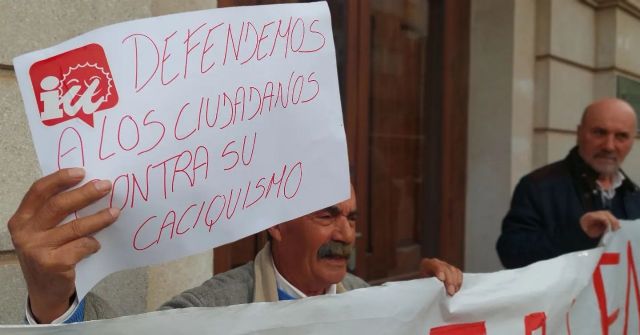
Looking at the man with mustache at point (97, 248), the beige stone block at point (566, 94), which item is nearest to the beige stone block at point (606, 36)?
the beige stone block at point (566, 94)

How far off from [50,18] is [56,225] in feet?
3.98

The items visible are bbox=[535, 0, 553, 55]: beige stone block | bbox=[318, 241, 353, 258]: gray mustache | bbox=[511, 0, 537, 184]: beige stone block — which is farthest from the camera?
bbox=[535, 0, 553, 55]: beige stone block

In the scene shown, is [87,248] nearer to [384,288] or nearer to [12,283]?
[384,288]

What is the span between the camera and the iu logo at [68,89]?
1091 millimetres

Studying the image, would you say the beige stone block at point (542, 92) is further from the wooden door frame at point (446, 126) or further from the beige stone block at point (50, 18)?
the beige stone block at point (50, 18)

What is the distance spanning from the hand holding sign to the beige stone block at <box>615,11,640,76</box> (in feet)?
17.3

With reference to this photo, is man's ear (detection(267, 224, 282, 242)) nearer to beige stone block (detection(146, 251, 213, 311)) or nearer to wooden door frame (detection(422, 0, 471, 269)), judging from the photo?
beige stone block (detection(146, 251, 213, 311))

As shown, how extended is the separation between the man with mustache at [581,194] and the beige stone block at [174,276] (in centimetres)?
131

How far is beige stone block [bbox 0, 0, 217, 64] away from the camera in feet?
6.39

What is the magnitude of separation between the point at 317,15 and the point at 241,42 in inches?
6.5

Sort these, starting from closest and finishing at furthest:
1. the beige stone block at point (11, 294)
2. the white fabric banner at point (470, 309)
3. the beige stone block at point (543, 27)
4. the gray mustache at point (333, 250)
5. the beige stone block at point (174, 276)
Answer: the white fabric banner at point (470, 309), the gray mustache at point (333, 250), the beige stone block at point (11, 294), the beige stone block at point (174, 276), the beige stone block at point (543, 27)

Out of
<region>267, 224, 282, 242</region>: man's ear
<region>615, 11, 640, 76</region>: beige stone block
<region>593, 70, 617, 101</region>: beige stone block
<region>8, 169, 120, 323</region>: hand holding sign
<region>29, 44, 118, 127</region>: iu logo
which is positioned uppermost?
<region>615, 11, 640, 76</region>: beige stone block

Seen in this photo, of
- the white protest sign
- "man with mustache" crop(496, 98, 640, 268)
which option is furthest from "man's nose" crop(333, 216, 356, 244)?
"man with mustache" crop(496, 98, 640, 268)

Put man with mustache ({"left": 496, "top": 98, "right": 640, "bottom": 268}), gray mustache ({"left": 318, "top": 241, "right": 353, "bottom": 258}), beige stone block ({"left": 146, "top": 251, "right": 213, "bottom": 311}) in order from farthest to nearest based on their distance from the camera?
man with mustache ({"left": 496, "top": 98, "right": 640, "bottom": 268}) → beige stone block ({"left": 146, "top": 251, "right": 213, "bottom": 311}) → gray mustache ({"left": 318, "top": 241, "right": 353, "bottom": 258})
